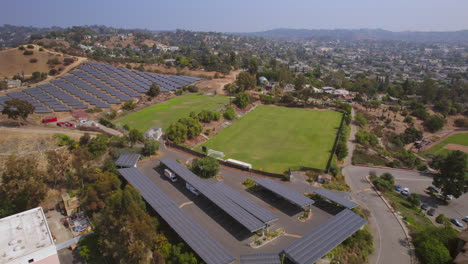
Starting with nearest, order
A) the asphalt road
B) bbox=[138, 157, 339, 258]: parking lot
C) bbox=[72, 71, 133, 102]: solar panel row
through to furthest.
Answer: bbox=[138, 157, 339, 258]: parking lot < the asphalt road < bbox=[72, 71, 133, 102]: solar panel row

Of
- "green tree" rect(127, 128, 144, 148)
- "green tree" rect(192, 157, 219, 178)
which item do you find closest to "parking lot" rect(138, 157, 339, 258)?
"green tree" rect(192, 157, 219, 178)

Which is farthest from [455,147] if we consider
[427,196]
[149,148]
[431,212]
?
[149,148]

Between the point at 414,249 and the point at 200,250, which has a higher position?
the point at 200,250

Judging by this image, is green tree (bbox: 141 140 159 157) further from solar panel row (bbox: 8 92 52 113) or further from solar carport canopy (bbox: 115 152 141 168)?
solar panel row (bbox: 8 92 52 113)

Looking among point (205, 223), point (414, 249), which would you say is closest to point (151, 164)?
point (205, 223)

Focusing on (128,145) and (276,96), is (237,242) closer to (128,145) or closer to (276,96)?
(128,145)

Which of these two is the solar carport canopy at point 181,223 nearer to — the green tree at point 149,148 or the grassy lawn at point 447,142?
the green tree at point 149,148
